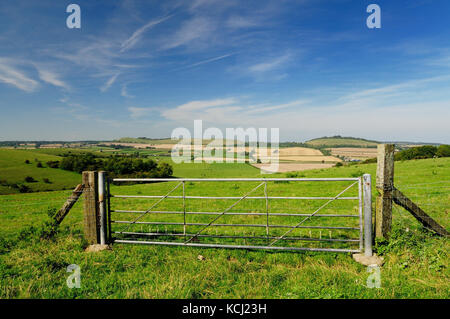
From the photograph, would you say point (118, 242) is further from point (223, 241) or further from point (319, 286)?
point (319, 286)

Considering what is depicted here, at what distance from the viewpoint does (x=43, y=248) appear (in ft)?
A: 19.2

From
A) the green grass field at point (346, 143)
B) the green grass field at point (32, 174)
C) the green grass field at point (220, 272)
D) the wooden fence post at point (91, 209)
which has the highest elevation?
the green grass field at point (346, 143)

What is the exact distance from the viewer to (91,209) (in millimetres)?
6285

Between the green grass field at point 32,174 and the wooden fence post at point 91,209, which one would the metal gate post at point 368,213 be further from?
the green grass field at point 32,174

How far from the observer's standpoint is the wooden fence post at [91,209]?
6234 mm

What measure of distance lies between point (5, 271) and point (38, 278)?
918 mm

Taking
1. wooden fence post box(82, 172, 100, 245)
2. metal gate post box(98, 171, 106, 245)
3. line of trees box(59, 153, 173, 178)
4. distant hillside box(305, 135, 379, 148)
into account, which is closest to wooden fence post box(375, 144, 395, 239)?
metal gate post box(98, 171, 106, 245)

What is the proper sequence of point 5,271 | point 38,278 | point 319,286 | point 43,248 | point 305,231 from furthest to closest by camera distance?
point 305,231 → point 43,248 → point 5,271 → point 38,278 → point 319,286

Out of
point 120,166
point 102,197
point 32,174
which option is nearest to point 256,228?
point 102,197

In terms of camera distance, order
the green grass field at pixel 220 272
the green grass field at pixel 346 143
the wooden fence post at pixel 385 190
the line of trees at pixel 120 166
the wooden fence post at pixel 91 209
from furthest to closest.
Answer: the green grass field at pixel 346 143, the line of trees at pixel 120 166, the wooden fence post at pixel 91 209, the wooden fence post at pixel 385 190, the green grass field at pixel 220 272

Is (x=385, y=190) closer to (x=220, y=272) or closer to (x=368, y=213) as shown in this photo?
(x=368, y=213)

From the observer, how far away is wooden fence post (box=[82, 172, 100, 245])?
623cm

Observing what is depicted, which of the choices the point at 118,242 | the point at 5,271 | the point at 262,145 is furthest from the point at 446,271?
the point at 262,145

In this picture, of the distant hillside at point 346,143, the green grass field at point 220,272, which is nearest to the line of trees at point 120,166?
the green grass field at point 220,272
